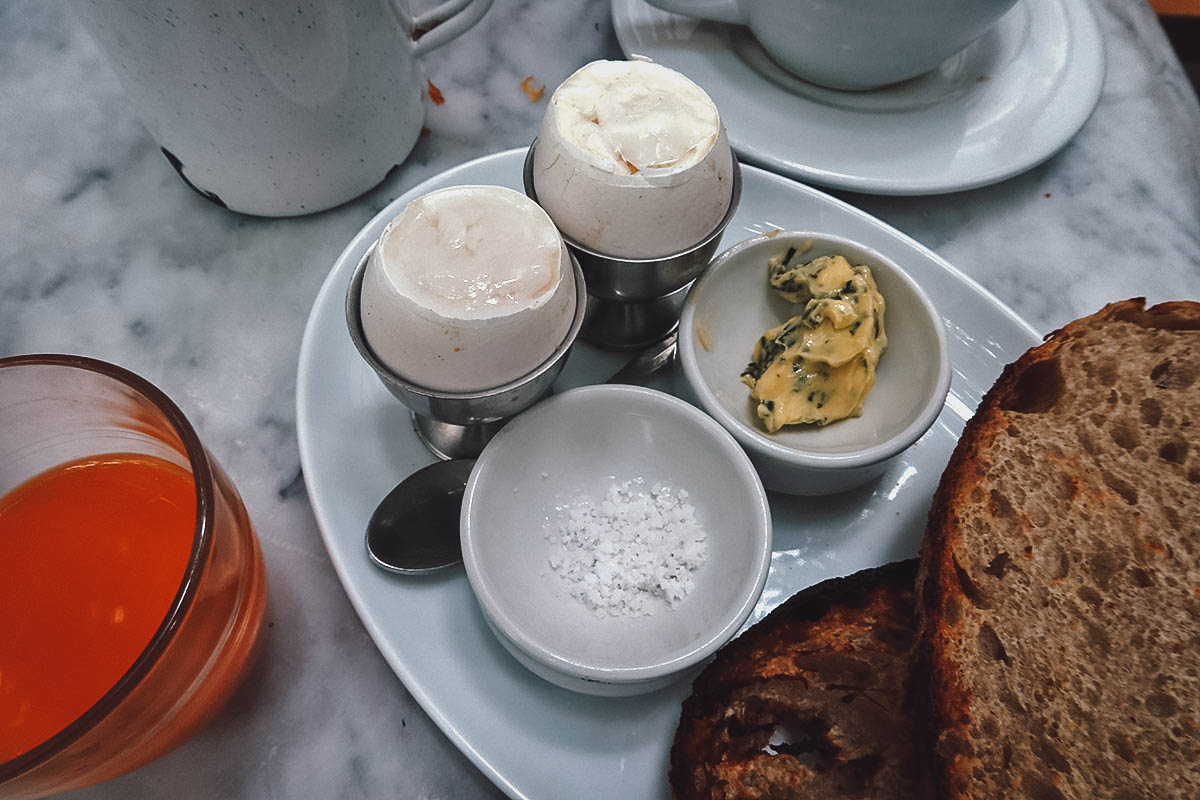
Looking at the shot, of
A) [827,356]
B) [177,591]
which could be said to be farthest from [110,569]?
[827,356]

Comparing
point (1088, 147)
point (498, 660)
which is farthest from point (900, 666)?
point (1088, 147)

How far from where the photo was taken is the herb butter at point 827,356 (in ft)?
2.69

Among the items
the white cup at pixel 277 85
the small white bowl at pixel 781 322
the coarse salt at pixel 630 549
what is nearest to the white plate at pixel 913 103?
the small white bowl at pixel 781 322

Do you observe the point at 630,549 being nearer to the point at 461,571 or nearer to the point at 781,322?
the point at 461,571

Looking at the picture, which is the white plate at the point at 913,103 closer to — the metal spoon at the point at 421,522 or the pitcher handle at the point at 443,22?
the pitcher handle at the point at 443,22

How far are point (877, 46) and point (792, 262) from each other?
13.6 inches

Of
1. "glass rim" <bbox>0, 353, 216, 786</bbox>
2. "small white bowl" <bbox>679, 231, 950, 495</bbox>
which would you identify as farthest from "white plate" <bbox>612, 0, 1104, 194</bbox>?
"glass rim" <bbox>0, 353, 216, 786</bbox>

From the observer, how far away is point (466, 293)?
70 cm

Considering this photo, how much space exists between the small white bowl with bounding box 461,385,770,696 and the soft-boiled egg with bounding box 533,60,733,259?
0.16 m

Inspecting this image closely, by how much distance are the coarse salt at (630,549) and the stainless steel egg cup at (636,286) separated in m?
0.20

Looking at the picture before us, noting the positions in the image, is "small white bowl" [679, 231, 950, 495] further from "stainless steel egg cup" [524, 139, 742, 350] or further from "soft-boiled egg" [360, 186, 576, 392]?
"soft-boiled egg" [360, 186, 576, 392]

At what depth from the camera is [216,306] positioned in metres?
1.00

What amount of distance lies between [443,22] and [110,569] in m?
0.68

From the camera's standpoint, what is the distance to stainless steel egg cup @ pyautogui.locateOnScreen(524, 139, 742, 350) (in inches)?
31.5
